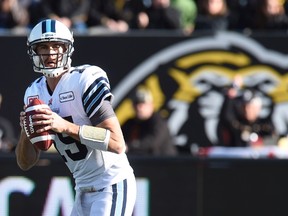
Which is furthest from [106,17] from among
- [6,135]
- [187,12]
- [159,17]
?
[6,135]

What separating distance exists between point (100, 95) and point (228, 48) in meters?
5.69

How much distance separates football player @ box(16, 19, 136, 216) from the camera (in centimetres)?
561

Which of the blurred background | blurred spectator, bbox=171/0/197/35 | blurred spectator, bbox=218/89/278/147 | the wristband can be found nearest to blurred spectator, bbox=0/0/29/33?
the blurred background

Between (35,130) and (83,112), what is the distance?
36 cm

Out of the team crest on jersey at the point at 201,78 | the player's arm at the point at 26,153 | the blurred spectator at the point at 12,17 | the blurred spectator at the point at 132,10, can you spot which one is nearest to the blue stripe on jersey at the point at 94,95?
the player's arm at the point at 26,153

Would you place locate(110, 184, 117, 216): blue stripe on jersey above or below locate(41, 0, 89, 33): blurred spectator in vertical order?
below

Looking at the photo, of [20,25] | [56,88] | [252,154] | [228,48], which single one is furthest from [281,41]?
[56,88]

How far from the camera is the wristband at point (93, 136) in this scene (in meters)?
5.54

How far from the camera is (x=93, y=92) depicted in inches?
221

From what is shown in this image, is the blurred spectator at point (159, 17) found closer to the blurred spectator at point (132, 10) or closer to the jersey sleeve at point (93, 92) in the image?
the blurred spectator at point (132, 10)

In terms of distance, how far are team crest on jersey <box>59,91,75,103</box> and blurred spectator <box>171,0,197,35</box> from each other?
238 inches

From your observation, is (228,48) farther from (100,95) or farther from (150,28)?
(100,95)

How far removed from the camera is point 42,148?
5.57 m

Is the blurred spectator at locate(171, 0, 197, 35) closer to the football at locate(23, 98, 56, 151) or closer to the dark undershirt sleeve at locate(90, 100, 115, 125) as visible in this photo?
the dark undershirt sleeve at locate(90, 100, 115, 125)
